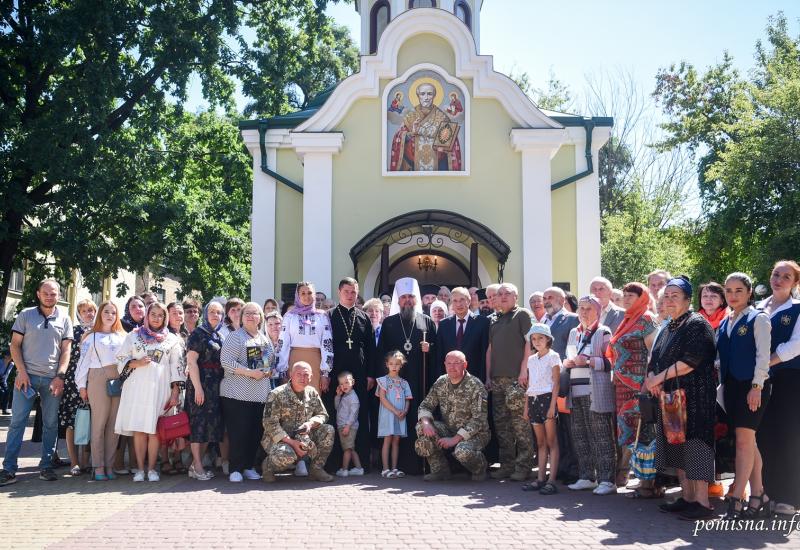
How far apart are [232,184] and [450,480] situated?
14.2 meters

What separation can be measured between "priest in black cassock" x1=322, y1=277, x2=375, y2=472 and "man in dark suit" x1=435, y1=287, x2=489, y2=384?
0.84m

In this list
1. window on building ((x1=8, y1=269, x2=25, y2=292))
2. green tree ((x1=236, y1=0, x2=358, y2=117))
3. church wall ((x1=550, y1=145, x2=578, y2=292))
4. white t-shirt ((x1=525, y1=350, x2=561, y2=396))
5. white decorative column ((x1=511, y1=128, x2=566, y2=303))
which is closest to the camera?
white t-shirt ((x1=525, y1=350, x2=561, y2=396))

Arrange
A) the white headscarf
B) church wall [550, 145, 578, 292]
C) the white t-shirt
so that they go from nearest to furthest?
the white t-shirt → the white headscarf → church wall [550, 145, 578, 292]

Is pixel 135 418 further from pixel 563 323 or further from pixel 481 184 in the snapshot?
pixel 481 184

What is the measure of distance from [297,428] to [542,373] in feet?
8.66

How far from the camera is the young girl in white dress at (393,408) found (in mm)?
8500

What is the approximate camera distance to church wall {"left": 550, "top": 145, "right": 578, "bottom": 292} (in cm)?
1650

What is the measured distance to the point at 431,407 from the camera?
8305 millimetres

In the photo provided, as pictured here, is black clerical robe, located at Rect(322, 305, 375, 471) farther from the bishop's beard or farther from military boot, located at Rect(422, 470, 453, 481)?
military boot, located at Rect(422, 470, 453, 481)

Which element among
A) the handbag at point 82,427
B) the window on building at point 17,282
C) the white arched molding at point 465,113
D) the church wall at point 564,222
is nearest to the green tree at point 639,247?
the church wall at point 564,222

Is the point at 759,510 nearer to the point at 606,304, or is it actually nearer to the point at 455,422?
the point at 606,304

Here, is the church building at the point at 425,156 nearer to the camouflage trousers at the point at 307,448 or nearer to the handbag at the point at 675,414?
the camouflage trousers at the point at 307,448

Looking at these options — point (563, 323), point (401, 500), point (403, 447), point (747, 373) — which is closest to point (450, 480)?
point (403, 447)

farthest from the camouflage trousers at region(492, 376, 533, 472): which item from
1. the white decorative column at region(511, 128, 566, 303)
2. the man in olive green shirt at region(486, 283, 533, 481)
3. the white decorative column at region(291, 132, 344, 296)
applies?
the white decorative column at region(291, 132, 344, 296)
